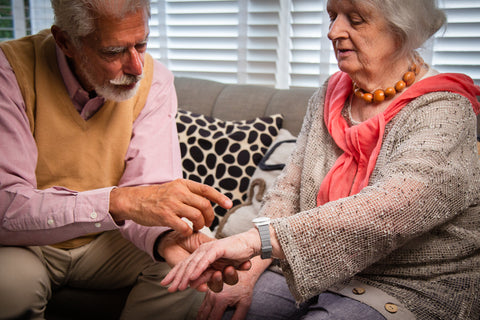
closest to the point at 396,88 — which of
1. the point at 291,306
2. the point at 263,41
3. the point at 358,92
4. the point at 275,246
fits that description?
the point at 358,92

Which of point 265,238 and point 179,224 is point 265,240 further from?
point 179,224

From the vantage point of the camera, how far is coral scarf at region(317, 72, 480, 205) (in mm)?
1284

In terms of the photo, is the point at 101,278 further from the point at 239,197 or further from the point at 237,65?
the point at 237,65

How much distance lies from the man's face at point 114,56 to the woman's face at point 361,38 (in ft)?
1.97

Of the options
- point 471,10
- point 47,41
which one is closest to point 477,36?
point 471,10

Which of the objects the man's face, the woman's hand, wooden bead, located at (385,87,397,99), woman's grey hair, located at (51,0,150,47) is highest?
woman's grey hair, located at (51,0,150,47)

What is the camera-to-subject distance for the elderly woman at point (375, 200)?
43.0 inches

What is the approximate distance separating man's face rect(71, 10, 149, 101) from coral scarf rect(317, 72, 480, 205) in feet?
2.13

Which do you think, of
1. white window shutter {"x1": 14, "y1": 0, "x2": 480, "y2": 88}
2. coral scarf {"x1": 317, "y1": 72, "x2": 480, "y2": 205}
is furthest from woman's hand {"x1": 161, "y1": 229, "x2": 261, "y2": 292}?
white window shutter {"x1": 14, "y1": 0, "x2": 480, "y2": 88}

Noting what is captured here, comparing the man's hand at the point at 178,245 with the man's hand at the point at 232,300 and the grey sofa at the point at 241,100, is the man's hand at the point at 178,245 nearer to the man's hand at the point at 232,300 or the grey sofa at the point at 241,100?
the man's hand at the point at 232,300

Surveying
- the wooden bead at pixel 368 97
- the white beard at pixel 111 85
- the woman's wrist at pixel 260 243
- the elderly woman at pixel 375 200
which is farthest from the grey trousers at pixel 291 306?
the white beard at pixel 111 85

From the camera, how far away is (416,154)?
1.14m

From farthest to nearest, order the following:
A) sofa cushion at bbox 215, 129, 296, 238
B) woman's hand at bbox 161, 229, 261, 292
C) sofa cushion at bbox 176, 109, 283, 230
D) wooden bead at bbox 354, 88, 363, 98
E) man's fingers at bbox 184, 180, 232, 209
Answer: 1. sofa cushion at bbox 176, 109, 283, 230
2. sofa cushion at bbox 215, 129, 296, 238
3. wooden bead at bbox 354, 88, 363, 98
4. man's fingers at bbox 184, 180, 232, 209
5. woman's hand at bbox 161, 229, 261, 292

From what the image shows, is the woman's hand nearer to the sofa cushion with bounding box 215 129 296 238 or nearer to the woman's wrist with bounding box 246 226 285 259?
the woman's wrist with bounding box 246 226 285 259
